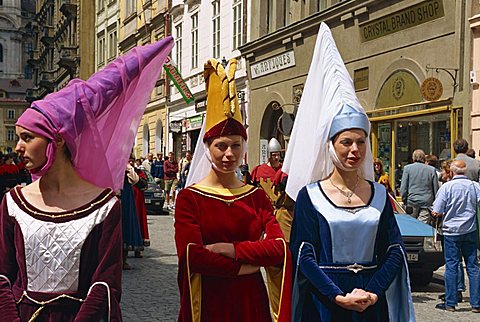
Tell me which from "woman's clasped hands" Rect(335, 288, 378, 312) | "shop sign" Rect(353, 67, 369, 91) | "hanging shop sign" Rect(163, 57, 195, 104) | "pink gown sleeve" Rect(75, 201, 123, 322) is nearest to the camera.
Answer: "pink gown sleeve" Rect(75, 201, 123, 322)

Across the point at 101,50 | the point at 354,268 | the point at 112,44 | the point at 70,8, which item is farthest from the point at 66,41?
the point at 354,268

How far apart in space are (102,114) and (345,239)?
1.50 metres

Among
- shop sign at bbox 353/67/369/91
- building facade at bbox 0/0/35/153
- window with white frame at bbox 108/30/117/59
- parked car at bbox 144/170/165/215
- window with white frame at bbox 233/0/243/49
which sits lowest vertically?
parked car at bbox 144/170/165/215

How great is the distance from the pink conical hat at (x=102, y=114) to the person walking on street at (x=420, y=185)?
28.3 feet

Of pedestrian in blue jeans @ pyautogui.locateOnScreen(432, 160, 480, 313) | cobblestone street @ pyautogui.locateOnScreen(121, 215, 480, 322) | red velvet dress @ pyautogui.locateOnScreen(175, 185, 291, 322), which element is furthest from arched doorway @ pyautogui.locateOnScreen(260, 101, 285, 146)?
red velvet dress @ pyautogui.locateOnScreen(175, 185, 291, 322)

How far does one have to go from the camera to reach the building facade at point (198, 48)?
26.6 metres

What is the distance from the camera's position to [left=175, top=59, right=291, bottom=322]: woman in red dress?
398 cm

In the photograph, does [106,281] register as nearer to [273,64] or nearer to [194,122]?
[273,64]

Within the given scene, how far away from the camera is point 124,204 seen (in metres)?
11.0

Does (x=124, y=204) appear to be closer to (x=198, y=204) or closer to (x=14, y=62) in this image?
(x=198, y=204)

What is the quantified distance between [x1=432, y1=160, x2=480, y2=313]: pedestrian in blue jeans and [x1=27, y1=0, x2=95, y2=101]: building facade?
1774 inches

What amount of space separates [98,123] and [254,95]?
71.5 ft

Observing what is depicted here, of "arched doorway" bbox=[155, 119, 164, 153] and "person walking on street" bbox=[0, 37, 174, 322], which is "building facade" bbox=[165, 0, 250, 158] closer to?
"arched doorway" bbox=[155, 119, 164, 153]

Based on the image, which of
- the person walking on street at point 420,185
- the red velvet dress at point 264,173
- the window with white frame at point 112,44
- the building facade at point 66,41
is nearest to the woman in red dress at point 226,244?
the red velvet dress at point 264,173
